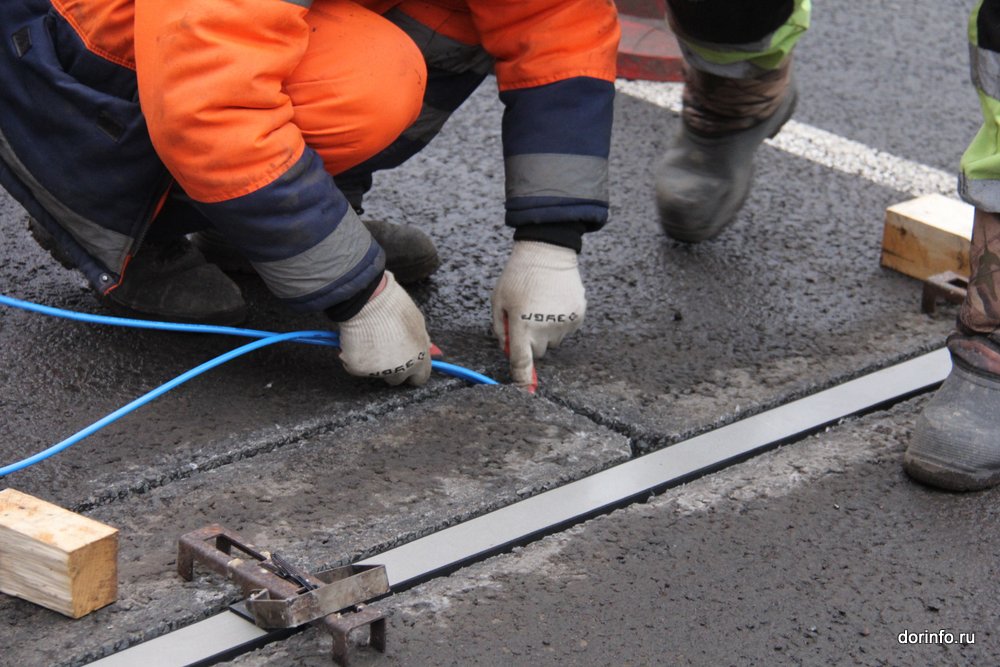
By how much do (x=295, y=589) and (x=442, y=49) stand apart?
996mm

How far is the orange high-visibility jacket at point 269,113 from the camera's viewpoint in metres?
1.60

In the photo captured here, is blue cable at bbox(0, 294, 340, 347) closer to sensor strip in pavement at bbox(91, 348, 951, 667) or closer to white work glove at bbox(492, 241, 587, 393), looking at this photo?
white work glove at bbox(492, 241, 587, 393)

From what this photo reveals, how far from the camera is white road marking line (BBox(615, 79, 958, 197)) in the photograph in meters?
2.79

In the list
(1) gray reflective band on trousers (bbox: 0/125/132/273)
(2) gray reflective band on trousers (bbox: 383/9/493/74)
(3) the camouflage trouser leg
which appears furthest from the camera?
(3) the camouflage trouser leg

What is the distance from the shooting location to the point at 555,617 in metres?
1.47

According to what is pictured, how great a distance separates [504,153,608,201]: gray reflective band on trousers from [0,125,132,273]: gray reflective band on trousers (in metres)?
0.60

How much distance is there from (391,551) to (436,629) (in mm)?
158

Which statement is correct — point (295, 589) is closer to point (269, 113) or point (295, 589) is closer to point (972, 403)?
point (269, 113)

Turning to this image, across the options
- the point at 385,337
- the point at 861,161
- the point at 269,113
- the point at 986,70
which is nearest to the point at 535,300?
the point at 385,337

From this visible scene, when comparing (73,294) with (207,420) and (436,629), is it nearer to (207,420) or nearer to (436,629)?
(207,420)

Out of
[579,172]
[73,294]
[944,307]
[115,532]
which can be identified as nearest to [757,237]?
[944,307]

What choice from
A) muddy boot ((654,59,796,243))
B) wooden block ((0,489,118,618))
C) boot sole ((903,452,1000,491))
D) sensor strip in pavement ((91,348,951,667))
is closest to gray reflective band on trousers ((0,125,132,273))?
wooden block ((0,489,118,618))

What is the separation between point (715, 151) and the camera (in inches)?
95.4

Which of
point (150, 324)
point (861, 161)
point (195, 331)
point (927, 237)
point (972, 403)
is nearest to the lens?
point (972, 403)
